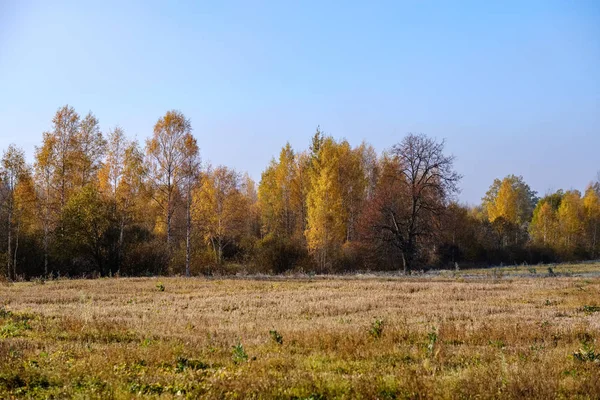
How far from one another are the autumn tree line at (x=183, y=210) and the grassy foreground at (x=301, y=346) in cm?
1522

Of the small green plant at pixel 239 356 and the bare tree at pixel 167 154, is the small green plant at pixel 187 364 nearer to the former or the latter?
the small green plant at pixel 239 356

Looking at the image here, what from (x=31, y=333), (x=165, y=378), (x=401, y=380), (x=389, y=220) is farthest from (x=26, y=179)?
(x=401, y=380)

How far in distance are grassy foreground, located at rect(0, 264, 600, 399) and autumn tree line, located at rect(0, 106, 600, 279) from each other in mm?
15219

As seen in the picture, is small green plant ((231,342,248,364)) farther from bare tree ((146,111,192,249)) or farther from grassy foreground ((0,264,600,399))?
bare tree ((146,111,192,249))

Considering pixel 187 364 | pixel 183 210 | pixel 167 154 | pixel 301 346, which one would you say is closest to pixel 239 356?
pixel 187 364

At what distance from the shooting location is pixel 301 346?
10.4 m

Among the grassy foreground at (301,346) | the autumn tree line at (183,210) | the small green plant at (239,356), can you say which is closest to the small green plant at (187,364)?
the grassy foreground at (301,346)

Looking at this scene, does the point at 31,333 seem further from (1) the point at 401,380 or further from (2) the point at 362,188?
(2) the point at 362,188

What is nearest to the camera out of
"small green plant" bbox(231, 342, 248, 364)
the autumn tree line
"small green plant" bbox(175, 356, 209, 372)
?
"small green plant" bbox(175, 356, 209, 372)

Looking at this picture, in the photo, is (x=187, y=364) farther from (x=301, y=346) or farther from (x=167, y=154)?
(x=167, y=154)

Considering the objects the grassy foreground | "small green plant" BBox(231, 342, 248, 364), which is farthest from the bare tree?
"small green plant" BBox(231, 342, 248, 364)

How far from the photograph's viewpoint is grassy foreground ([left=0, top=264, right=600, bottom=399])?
6.67 m

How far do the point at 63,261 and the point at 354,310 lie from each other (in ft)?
91.7

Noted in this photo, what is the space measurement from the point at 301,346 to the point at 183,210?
139 ft
